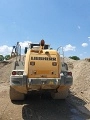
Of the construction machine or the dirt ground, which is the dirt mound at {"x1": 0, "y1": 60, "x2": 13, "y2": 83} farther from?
the construction machine

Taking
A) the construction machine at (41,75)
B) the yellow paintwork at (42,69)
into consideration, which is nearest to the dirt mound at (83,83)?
the construction machine at (41,75)

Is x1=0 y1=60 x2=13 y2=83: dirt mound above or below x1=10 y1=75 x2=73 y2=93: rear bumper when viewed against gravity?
above

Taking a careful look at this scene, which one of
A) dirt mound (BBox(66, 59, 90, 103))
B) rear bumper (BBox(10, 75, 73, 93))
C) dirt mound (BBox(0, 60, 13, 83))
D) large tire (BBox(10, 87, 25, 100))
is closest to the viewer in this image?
rear bumper (BBox(10, 75, 73, 93))

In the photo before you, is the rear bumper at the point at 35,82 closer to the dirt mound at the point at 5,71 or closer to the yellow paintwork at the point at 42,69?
the yellow paintwork at the point at 42,69

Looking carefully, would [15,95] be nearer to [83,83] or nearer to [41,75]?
[41,75]

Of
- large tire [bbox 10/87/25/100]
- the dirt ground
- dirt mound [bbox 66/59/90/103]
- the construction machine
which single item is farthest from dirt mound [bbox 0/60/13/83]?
the construction machine

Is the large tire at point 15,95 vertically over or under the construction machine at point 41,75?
under

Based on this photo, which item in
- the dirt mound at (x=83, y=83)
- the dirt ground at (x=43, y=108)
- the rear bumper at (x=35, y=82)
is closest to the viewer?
the rear bumper at (x=35, y=82)

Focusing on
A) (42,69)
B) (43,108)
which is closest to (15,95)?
(43,108)

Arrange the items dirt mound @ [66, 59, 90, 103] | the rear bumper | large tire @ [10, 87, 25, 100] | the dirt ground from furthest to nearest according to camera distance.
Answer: dirt mound @ [66, 59, 90, 103], large tire @ [10, 87, 25, 100], the dirt ground, the rear bumper

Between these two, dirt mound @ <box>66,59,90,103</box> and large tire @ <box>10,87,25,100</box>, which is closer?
large tire @ <box>10,87,25,100</box>

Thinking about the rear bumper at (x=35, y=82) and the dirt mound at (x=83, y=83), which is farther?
the dirt mound at (x=83, y=83)

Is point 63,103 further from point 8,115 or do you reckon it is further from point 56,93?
point 8,115

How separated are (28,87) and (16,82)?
1.69 ft
